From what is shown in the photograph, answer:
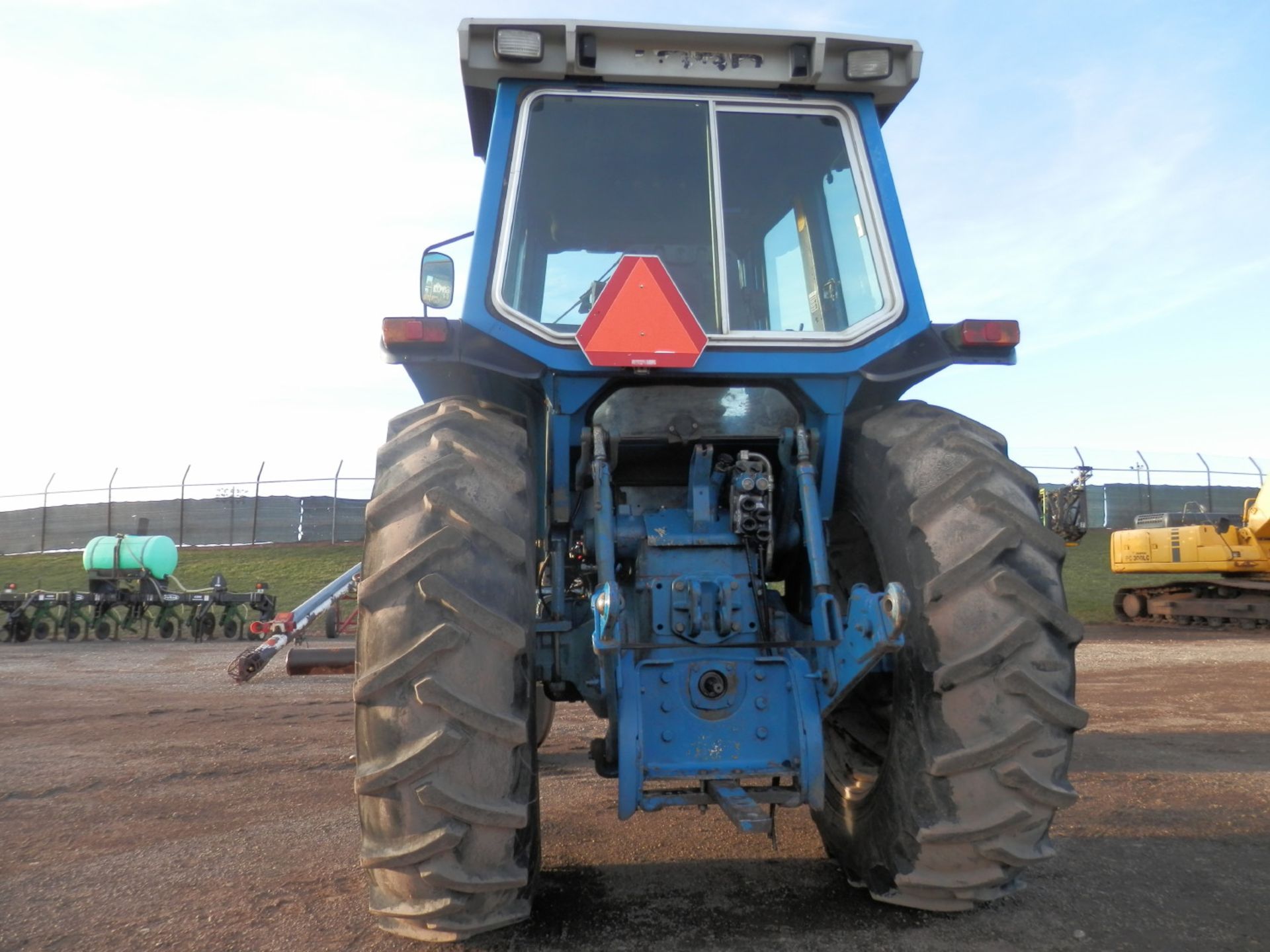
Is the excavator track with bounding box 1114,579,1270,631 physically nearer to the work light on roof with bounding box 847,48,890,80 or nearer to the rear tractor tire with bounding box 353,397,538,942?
the work light on roof with bounding box 847,48,890,80

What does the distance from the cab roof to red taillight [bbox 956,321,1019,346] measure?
3.02 feet

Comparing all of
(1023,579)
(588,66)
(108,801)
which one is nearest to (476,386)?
(588,66)

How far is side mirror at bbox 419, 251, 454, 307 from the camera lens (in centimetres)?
348

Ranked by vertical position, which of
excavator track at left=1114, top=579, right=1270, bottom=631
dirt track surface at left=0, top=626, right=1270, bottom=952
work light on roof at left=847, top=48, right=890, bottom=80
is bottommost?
dirt track surface at left=0, top=626, right=1270, bottom=952

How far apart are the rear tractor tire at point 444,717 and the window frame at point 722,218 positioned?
85 centimetres

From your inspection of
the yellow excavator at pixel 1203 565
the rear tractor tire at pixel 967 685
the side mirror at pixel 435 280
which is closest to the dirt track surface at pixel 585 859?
the rear tractor tire at pixel 967 685

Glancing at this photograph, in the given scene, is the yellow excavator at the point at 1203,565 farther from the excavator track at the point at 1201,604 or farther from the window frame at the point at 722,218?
the window frame at the point at 722,218

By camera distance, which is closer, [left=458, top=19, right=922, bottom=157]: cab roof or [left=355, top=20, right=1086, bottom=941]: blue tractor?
[left=355, top=20, right=1086, bottom=941]: blue tractor

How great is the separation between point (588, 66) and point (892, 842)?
8.73 feet

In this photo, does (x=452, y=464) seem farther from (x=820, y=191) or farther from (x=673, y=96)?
(x=820, y=191)

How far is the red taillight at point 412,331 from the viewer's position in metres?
2.84

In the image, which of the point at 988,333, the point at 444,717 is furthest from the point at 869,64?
the point at 444,717

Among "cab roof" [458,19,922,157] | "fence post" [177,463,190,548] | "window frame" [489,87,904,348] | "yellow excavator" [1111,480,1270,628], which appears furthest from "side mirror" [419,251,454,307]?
"fence post" [177,463,190,548]

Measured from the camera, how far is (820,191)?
358cm
